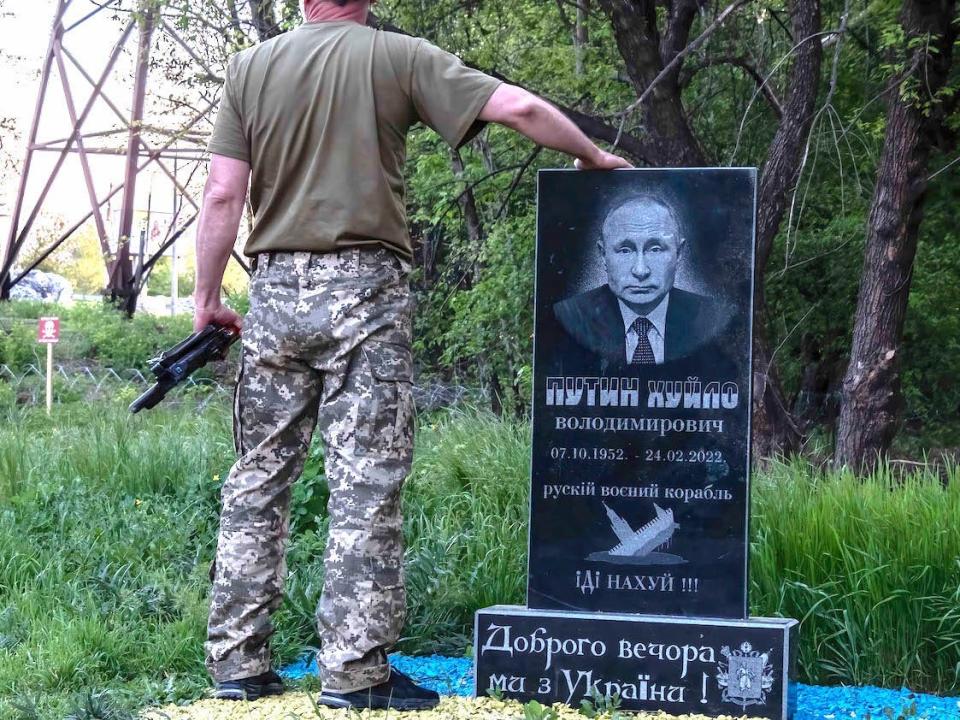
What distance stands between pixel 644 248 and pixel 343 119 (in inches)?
43.0

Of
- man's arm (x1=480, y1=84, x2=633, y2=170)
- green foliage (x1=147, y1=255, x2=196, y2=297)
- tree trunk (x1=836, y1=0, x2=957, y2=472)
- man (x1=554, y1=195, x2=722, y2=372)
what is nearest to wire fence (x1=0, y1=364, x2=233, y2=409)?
tree trunk (x1=836, y1=0, x2=957, y2=472)

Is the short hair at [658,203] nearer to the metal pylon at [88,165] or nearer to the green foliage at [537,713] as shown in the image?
the green foliage at [537,713]

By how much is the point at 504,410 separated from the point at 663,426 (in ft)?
13.2

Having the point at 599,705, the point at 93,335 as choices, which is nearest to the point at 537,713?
the point at 599,705

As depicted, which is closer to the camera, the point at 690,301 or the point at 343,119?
the point at 343,119

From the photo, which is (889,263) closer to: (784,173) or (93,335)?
(784,173)

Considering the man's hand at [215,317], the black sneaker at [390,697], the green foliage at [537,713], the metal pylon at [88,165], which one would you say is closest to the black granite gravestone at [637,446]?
the black sneaker at [390,697]

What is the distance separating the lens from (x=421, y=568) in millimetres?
5043

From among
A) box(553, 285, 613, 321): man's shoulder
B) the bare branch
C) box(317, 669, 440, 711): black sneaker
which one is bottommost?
box(317, 669, 440, 711): black sneaker

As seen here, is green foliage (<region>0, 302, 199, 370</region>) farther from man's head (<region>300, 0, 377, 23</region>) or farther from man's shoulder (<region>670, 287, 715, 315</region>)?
man's shoulder (<region>670, 287, 715, 315</region>)

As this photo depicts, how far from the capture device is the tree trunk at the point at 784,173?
28.1 feet

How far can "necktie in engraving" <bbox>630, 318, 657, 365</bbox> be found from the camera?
4.07 meters

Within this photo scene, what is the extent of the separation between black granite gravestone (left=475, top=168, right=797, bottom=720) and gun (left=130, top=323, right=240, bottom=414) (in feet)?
3.43

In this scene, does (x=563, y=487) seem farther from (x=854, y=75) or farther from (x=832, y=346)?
(x=832, y=346)
